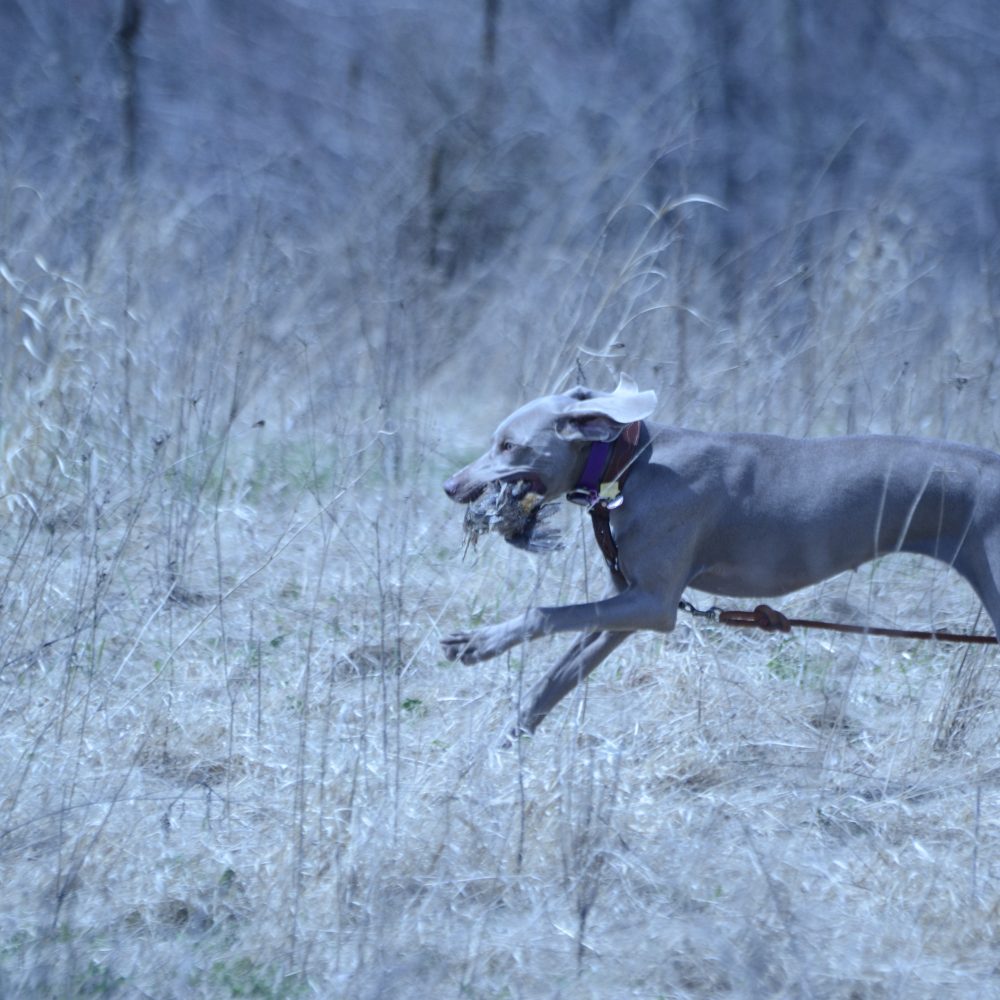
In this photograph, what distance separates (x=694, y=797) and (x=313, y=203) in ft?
30.3

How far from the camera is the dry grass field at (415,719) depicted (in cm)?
320

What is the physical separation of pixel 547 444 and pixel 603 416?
0.20 metres

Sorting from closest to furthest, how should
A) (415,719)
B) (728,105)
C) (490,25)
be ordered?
(415,719) → (490,25) → (728,105)

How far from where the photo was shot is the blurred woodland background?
328 centimetres

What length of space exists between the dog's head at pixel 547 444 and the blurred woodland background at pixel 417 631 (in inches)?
13.0

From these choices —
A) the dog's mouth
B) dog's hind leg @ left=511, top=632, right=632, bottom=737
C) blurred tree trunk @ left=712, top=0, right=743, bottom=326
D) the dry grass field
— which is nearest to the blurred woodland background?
the dry grass field

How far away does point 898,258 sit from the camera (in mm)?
7156

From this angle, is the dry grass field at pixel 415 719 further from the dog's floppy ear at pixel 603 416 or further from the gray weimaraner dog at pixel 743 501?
the dog's floppy ear at pixel 603 416

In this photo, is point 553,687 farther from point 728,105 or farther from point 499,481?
point 728,105

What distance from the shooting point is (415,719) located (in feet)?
15.7

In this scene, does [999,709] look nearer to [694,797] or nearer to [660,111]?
[694,797]

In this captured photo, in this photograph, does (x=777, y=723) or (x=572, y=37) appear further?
(x=572, y=37)

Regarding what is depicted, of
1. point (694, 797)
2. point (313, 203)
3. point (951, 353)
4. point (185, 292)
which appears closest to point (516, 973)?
point (694, 797)

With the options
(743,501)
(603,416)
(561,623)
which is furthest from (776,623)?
(603,416)
